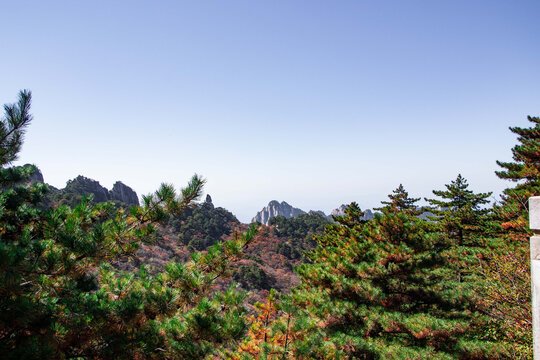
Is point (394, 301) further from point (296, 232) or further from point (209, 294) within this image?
point (296, 232)

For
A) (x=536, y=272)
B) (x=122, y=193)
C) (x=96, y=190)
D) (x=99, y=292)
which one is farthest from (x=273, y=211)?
(x=536, y=272)

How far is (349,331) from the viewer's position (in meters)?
6.89

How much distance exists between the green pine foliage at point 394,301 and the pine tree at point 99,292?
3.88 m

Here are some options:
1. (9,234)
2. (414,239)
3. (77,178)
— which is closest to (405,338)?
(414,239)

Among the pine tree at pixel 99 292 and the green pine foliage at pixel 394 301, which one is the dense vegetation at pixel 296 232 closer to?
the green pine foliage at pixel 394 301

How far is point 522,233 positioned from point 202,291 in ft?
38.9

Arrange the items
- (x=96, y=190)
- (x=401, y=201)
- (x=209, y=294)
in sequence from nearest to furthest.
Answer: (x=209, y=294) → (x=401, y=201) → (x=96, y=190)

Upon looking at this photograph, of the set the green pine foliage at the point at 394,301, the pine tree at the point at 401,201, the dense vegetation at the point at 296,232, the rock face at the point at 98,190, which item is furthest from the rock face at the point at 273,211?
the green pine foliage at the point at 394,301

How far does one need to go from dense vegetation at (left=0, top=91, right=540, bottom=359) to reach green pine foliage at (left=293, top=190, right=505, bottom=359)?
0.04 metres

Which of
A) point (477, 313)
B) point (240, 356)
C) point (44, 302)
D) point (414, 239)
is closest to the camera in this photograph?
point (44, 302)

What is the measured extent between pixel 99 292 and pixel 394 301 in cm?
759

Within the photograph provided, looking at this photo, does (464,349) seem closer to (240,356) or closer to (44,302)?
(240,356)

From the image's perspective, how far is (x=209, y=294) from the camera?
3.69 metres

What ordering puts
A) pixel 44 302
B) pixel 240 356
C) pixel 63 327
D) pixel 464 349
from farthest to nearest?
pixel 464 349 → pixel 240 356 → pixel 44 302 → pixel 63 327
